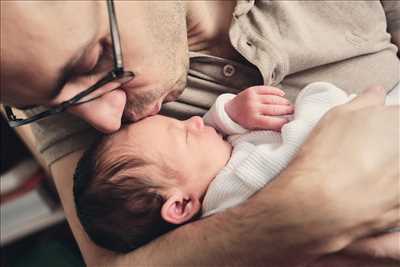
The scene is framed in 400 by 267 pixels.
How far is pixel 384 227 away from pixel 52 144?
83 cm

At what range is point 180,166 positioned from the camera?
3.05 ft

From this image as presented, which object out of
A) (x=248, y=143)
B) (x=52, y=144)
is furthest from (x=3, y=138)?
(x=248, y=143)

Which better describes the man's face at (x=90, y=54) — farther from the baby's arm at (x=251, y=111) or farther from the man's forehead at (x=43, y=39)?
the baby's arm at (x=251, y=111)

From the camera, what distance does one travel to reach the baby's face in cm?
92

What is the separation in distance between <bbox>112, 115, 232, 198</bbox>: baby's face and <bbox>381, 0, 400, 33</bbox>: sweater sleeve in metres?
0.72

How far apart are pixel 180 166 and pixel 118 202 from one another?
150 millimetres

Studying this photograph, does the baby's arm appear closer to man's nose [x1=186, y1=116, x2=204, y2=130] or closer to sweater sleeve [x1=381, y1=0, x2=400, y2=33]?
man's nose [x1=186, y1=116, x2=204, y2=130]

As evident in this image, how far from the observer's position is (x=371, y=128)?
76cm

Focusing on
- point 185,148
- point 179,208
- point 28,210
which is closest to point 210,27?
point 185,148

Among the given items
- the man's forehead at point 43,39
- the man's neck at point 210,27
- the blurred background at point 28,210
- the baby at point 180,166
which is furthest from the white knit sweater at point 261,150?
the blurred background at point 28,210

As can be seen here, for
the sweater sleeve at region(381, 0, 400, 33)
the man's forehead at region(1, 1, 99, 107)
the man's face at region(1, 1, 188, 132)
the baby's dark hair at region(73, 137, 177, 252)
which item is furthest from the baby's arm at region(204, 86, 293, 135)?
the sweater sleeve at region(381, 0, 400, 33)

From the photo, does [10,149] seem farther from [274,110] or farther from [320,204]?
[320,204]

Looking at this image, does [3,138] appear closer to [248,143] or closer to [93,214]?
[93,214]

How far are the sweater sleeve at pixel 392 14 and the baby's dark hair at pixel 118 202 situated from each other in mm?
919
